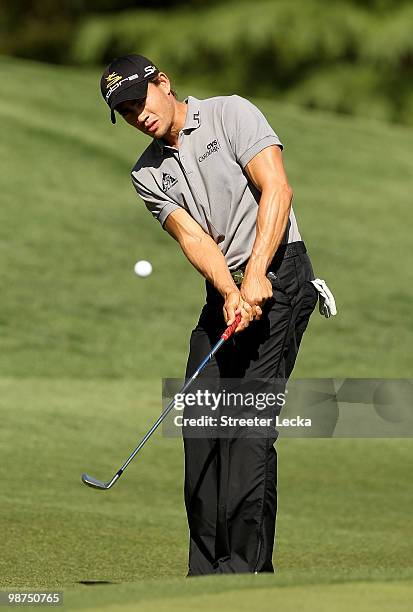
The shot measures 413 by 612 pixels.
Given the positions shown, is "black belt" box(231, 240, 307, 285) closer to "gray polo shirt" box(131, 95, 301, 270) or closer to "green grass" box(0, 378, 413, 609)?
"gray polo shirt" box(131, 95, 301, 270)

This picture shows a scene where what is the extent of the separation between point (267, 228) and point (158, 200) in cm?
44

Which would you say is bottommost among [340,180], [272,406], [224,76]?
[224,76]

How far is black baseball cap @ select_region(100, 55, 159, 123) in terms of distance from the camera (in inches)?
155

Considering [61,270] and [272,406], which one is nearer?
[272,406]

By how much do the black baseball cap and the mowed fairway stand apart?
54.2 inches

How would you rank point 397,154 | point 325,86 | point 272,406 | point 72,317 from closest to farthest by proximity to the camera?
point 272,406 < point 72,317 < point 397,154 < point 325,86

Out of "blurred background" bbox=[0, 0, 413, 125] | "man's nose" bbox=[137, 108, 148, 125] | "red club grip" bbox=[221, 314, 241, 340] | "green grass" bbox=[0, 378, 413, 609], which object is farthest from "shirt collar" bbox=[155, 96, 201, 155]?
"blurred background" bbox=[0, 0, 413, 125]

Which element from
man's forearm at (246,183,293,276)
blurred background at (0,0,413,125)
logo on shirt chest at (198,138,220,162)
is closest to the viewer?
man's forearm at (246,183,293,276)

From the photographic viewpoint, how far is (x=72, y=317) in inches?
384

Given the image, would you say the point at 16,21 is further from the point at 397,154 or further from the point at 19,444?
the point at 19,444

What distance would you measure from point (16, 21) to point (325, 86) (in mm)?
7742

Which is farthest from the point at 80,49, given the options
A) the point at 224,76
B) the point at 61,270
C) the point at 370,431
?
the point at 370,431

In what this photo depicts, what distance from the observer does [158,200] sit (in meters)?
4.16

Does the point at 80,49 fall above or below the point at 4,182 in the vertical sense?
below
